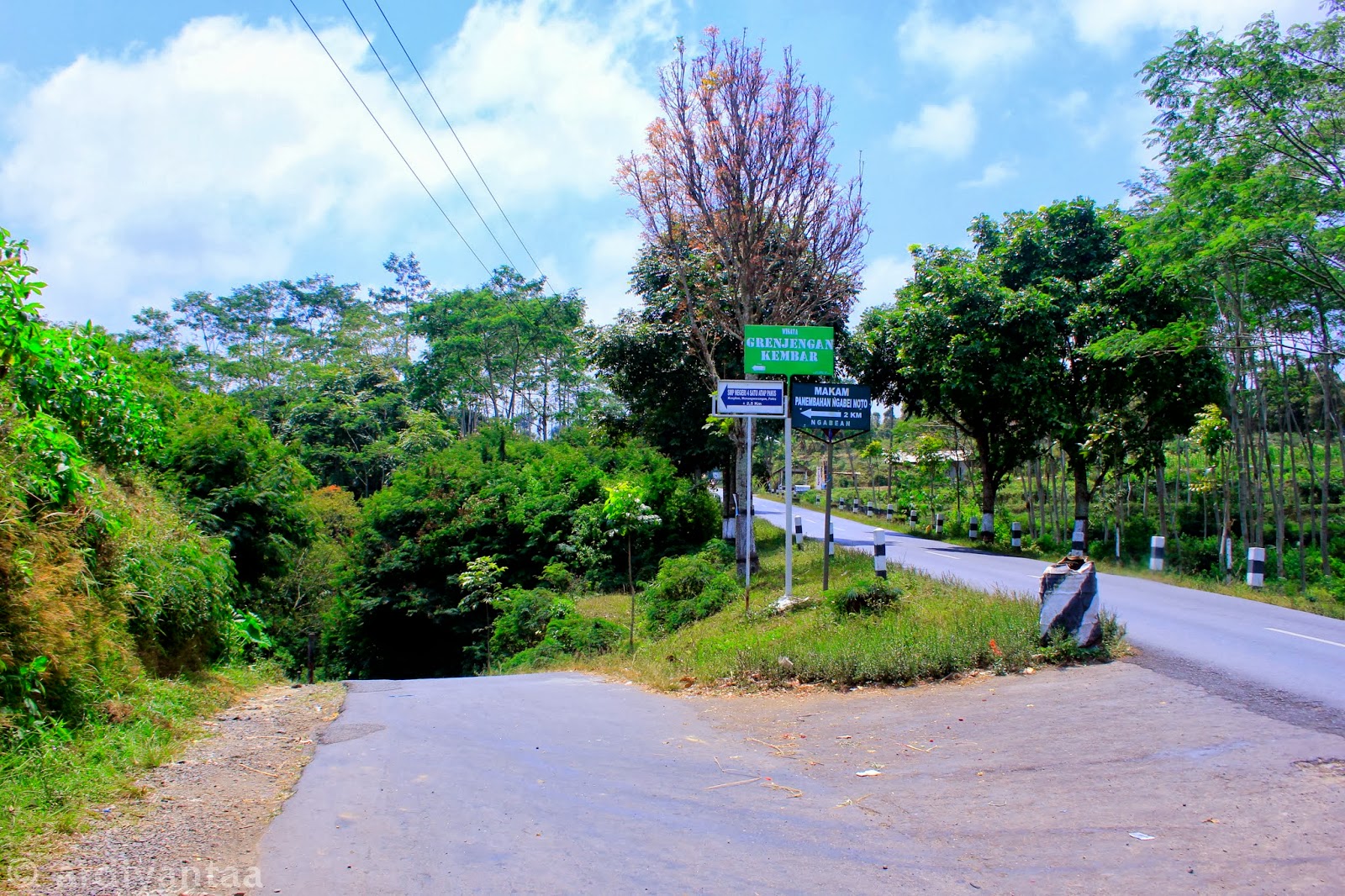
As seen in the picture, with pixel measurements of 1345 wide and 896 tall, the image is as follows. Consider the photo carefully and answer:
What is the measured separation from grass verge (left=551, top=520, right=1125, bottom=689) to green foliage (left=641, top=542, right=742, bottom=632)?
1181 mm

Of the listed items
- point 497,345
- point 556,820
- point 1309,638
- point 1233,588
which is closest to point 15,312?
point 556,820

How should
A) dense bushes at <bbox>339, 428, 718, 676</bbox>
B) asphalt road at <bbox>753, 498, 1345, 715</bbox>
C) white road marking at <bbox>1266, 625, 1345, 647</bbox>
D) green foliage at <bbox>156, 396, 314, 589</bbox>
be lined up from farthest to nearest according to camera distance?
dense bushes at <bbox>339, 428, 718, 676</bbox>
green foliage at <bbox>156, 396, 314, 589</bbox>
white road marking at <bbox>1266, 625, 1345, 647</bbox>
asphalt road at <bbox>753, 498, 1345, 715</bbox>

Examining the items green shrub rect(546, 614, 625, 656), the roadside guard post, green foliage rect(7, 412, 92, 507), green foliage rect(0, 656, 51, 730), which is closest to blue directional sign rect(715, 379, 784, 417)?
green shrub rect(546, 614, 625, 656)

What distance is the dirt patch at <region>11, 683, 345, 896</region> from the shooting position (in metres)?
3.75

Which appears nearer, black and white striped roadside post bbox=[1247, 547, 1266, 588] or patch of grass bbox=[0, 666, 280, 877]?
patch of grass bbox=[0, 666, 280, 877]

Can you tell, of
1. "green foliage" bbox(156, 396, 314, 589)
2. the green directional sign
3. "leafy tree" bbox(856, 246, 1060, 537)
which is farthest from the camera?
"leafy tree" bbox(856, 246, 1060, 537)

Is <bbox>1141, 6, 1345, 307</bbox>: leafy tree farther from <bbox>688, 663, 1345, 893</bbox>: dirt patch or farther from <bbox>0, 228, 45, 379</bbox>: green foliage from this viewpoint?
<bbox>0, 228, 45, 379</bbox>: green foliage

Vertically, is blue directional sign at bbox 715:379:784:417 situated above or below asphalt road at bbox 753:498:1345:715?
above

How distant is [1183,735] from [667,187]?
552 inches

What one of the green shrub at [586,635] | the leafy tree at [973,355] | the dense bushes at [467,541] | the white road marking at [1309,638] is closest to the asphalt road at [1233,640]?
the white road marking at [1309,638]

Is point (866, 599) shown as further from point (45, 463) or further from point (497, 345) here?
point (497, 345)

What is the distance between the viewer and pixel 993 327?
891 inches

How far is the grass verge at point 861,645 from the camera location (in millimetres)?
8344

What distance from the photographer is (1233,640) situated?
30.2ft
